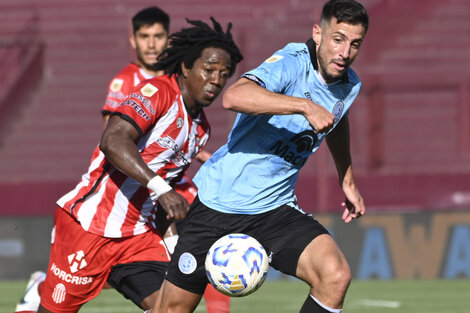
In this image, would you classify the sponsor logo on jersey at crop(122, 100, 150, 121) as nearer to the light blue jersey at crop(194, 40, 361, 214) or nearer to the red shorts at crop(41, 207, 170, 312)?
the light blue jersey at crop(194, 40, 361, 214)

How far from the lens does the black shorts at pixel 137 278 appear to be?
5.58m

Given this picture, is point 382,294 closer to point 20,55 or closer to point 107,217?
point 107,217

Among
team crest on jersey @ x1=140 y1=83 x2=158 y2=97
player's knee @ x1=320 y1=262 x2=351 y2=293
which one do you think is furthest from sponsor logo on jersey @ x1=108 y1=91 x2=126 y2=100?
player's knee @ x1=320 y1=262 x2=351 y2=293

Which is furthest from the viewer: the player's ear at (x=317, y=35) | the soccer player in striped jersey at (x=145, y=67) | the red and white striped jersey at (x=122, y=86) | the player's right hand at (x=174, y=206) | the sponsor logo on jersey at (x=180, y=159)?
the red and white striped jersey at (x=122, y=86)

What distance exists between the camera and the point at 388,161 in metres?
15.0

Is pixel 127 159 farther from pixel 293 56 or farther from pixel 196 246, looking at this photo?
pixel 293 56

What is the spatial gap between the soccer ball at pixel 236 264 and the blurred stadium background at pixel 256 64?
293 inches

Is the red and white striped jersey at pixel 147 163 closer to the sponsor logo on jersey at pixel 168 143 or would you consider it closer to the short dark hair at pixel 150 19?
the sponsor logo on jersey at pixel 168 143

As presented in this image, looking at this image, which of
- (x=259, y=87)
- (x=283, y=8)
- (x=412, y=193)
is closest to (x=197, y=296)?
(x=259, y=87)

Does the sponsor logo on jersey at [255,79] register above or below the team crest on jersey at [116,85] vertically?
above

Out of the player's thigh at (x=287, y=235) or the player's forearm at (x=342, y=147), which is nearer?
the player's thigh at (x=287, y=235)

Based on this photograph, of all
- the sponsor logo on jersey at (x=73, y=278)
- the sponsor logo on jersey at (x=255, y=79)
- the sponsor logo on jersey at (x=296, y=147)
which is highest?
the sponsor logo on jersey at (x=255, y=79)

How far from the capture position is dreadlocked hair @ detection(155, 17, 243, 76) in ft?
18.7

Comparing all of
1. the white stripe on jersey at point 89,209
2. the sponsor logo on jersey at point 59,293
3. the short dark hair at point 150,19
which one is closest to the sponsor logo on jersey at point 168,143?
the white stripe on jersey at point 89,209
